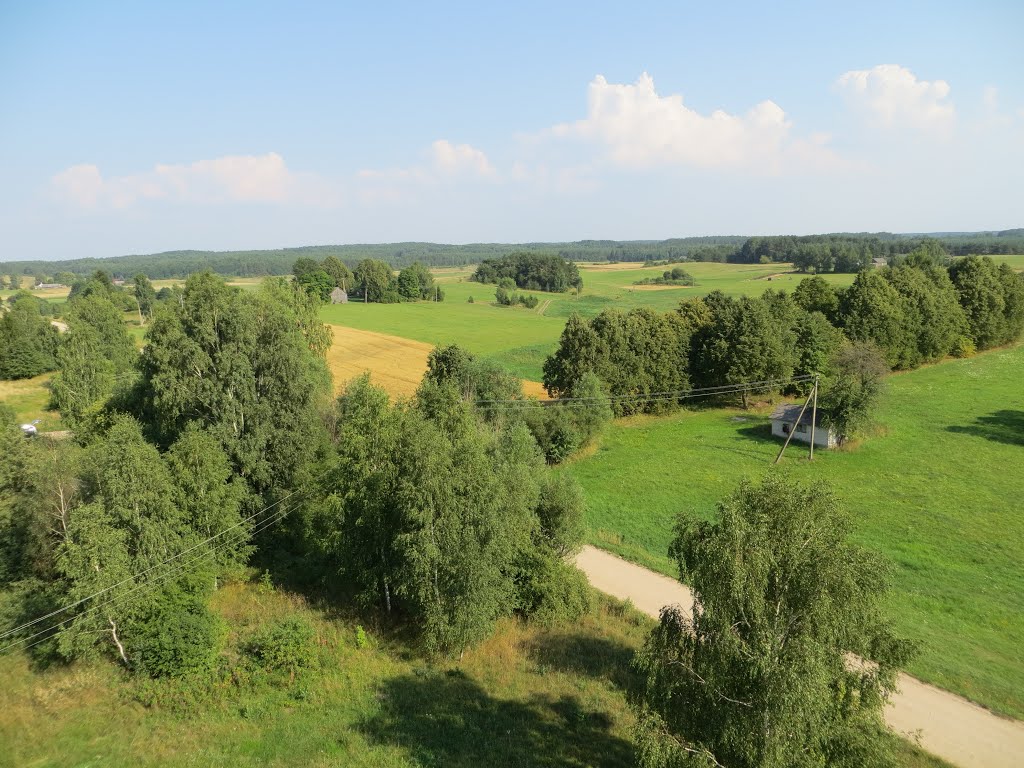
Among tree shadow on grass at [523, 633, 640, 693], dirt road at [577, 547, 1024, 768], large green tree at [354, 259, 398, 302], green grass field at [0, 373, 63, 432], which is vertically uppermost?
large green tree at [354, 259, 398, 302]

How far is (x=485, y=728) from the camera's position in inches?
616

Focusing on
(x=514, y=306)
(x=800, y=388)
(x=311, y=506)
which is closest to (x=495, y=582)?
(x=311, y=506)

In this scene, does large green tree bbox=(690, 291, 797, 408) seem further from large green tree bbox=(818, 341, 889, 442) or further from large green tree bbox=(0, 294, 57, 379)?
large green tree bbox=(0, 294, 57, 379)

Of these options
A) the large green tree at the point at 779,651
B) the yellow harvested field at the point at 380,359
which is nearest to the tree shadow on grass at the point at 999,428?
the large green tree at the point at 779,651

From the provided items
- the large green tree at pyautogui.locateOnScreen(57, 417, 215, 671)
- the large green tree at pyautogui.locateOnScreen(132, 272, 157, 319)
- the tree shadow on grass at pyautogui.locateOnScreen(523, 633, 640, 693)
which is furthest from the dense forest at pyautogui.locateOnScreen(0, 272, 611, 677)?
the large green tree at pyautogui.locateOnScreen(132, 272, 157, 319)

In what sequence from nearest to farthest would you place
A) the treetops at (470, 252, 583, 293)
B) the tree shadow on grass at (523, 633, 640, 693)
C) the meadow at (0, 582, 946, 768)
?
1. the meadow at (0, 582, 946, 768)
2. the tree shadow on grass at (523, 633, 640, 693)
3. the treetops at (470, 252, 583, 293)

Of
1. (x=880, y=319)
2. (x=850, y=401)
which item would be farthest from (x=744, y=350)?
(x=880, y=319)

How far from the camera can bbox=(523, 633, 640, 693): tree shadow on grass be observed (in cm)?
1806

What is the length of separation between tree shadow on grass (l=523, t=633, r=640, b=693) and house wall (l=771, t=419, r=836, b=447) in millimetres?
25874

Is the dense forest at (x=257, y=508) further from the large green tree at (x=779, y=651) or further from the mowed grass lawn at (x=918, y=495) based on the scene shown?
the large green tree at (x=779, y=651)

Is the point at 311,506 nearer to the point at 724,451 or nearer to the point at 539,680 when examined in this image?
the point at 539,680

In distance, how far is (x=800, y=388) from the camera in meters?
50.8

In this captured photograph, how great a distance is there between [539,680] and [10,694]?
14.2 m

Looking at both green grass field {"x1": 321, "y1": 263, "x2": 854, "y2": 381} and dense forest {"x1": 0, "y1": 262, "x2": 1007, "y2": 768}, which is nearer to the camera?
dense forest {"x1": 0, "y1": 262, "x2": 1007, "y2": 768}
